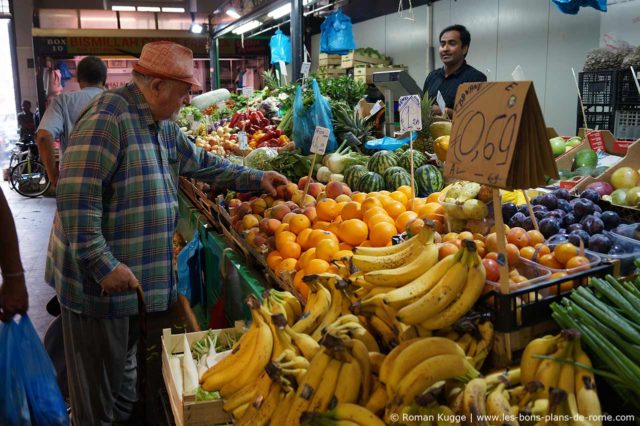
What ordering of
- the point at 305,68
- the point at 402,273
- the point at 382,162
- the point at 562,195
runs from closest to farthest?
the point at 402,273
the point at 562,195
the point at 382,162
the point at 305,68

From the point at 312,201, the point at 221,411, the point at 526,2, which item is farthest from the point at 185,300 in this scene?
the point at 526,2

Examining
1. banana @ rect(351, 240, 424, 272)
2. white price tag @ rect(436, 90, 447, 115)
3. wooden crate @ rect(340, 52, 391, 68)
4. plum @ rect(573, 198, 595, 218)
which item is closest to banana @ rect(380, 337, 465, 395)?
banana @ rect(351, 240, 424, 272)

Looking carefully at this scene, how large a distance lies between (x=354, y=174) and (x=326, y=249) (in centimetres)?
117

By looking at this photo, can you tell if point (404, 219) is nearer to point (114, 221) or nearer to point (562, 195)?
point (562, 195)

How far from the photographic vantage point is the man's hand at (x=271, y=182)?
3.39 meters

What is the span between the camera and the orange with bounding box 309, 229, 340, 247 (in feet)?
8.27

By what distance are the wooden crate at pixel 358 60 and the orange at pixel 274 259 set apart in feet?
27.6

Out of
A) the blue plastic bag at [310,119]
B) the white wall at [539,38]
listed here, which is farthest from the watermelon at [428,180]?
the white wall at [539,38]

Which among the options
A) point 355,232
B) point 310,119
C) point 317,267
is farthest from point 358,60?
point 317,267

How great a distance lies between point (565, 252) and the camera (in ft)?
5.46

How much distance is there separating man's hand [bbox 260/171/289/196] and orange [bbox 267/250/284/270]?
0.71 m

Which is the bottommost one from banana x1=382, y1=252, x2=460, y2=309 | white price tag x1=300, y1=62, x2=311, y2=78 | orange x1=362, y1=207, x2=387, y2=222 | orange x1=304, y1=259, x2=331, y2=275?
orange x1=304, y1=259, x2=331, y2=275

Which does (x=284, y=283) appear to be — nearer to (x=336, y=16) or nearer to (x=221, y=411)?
(x=221, y=411)

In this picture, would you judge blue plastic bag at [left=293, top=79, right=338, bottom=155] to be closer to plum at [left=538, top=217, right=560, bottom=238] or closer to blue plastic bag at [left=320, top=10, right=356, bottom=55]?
plum at [left=538, top=217, right=560, bottom=238]
